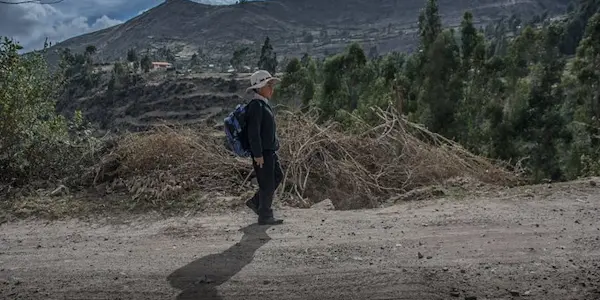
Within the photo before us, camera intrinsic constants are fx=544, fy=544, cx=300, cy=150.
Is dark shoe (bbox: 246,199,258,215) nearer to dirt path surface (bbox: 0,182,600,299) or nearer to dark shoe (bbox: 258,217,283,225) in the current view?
dirt path surface (bbox: 0,182,600,299)

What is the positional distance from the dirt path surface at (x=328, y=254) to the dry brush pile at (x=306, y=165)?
1.14 m

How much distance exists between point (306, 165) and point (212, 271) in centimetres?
375

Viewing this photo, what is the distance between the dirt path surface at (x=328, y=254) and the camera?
14.2ft

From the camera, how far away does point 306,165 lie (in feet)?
27.2

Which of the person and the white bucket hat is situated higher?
the white bucket hat

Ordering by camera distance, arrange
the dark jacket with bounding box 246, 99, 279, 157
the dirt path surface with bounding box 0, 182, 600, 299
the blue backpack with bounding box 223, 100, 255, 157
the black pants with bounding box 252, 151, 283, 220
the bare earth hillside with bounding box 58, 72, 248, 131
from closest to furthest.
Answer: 1. the dirt path surface with bounding box 0, 182, 600, 299
2. the dark jacket with bounding box 246, 99, 279, 157
3. the blue backpack with bounding box 223, 100, 255, 157
4. the black pants with bounding box 252, 151, 283, 220
5. the bare earth hillside with bounding box 58, 72, 248, 131

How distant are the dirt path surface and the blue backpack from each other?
886mm

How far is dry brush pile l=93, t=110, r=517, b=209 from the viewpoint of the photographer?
7.61m

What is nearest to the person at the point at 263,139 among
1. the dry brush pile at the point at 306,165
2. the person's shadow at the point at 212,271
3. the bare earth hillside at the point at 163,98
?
the person's shadow at the point at 212,271

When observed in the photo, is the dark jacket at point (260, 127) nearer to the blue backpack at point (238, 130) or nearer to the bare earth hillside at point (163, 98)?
the blue backpack at point (238, 130)

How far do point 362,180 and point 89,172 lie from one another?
406 cm

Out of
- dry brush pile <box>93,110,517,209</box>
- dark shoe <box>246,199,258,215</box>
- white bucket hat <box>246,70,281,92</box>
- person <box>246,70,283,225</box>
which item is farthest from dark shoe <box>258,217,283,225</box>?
white bucket hat <box>246,70,281,92</box>

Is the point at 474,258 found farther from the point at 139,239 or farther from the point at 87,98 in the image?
the point at 87,98

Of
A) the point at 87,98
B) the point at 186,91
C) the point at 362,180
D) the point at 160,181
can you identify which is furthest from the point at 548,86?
the point at 87,98
